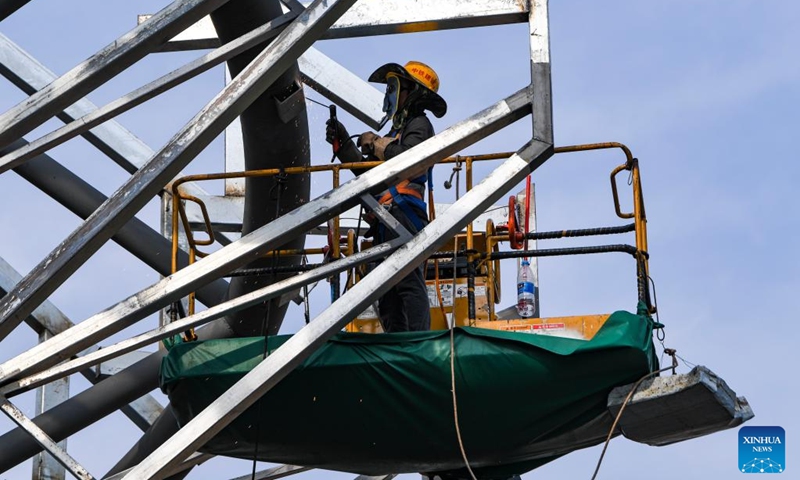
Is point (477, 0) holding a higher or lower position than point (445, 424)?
higher

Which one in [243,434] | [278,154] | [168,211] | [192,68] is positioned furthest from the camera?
[168,211]

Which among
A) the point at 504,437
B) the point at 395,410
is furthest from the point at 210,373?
the point at 504,437

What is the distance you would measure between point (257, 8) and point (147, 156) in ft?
15.5

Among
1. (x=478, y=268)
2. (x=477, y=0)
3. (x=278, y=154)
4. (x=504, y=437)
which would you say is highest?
(x=477, y=0)

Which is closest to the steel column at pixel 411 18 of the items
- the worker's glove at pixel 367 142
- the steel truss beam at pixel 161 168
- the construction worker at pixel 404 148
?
the construction worker at pixel 404 148

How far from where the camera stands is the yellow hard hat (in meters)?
13.1

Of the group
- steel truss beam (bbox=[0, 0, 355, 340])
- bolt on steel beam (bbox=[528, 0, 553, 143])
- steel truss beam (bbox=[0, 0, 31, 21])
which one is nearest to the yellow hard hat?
bolt on steel beam (bbox=[528, 0, 553, 143])

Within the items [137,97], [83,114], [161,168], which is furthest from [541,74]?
[83,114]

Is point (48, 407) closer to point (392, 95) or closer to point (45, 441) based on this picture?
point (45, 441)

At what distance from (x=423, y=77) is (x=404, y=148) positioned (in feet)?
3.09

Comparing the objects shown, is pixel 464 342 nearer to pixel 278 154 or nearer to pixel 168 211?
pixel 278 154

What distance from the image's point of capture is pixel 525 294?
14031 millimetres

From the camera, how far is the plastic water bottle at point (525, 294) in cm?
1388

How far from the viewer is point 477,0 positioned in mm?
12508
